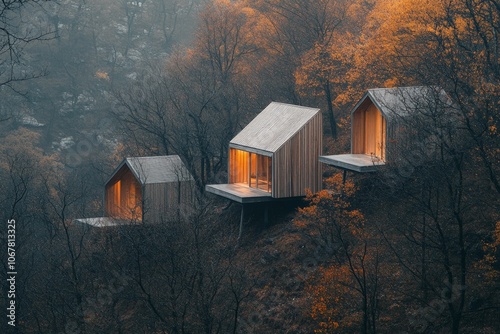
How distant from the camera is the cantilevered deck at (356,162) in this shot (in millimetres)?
30594

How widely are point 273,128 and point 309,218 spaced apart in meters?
5.61

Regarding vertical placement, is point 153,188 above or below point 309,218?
above

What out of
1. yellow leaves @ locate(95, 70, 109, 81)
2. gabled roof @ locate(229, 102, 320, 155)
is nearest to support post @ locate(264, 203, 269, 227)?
gabled roof @ locate(229, 102, 320, 155)

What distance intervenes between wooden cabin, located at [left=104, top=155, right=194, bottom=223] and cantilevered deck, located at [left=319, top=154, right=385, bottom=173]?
281 inches

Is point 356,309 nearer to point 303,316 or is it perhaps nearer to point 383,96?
point 303,316

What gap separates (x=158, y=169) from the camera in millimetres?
36250

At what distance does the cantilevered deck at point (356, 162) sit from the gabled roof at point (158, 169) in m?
7.25

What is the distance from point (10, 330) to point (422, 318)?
17.1 meters

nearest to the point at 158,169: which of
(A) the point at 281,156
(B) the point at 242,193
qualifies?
(B) the point at 242,193

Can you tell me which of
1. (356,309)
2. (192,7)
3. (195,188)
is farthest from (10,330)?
(192,7)

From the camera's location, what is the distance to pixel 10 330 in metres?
31.0

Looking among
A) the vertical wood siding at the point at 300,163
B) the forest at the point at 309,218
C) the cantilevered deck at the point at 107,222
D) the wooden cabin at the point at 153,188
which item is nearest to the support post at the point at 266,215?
the forest at the point at 309,218

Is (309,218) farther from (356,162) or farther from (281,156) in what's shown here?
(281,156)

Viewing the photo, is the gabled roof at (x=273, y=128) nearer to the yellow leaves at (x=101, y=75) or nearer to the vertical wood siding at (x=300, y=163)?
the vertical wood siding at (x=300, y=163)
